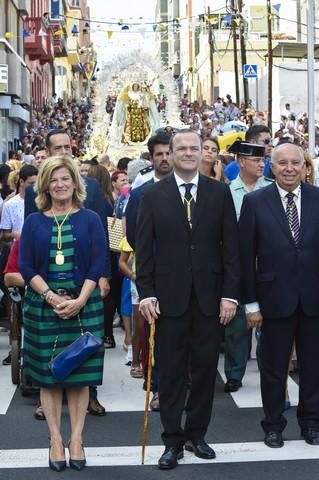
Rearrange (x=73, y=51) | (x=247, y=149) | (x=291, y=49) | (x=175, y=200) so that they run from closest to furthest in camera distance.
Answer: (x=175, y=200) < (x=247, y=149) < (x=291, y=49) < (x=73, y=51)

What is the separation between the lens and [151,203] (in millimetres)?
6461

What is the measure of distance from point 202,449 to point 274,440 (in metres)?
0.55

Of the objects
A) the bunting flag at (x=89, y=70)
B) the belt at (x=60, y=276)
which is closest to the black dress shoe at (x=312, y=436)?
the belt at (x=60, y=276)

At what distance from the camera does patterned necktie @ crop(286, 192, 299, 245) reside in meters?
6.79

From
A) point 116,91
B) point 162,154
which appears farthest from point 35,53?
point 162,154

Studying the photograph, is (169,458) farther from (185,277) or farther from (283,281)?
(283,281)

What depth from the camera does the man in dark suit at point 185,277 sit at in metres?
6.39

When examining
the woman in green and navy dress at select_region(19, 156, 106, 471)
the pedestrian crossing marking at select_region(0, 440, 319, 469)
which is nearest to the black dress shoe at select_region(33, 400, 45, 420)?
the pedestrian crossing marking at select_region(0, 440, 319, 469)

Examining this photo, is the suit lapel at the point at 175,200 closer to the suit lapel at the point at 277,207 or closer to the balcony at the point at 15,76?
the suit lapel at the point at 277,207

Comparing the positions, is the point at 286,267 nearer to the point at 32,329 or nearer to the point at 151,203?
the point at 151,203

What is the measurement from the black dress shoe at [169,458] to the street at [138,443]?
0.16 feet

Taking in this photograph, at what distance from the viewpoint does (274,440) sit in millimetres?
6832

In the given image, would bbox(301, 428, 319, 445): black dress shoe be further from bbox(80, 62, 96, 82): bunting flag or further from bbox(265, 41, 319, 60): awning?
bbox(80, 62, 96, 82): bunting flag

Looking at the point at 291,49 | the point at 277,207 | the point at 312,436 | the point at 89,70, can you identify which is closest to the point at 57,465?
the point at 312,436
